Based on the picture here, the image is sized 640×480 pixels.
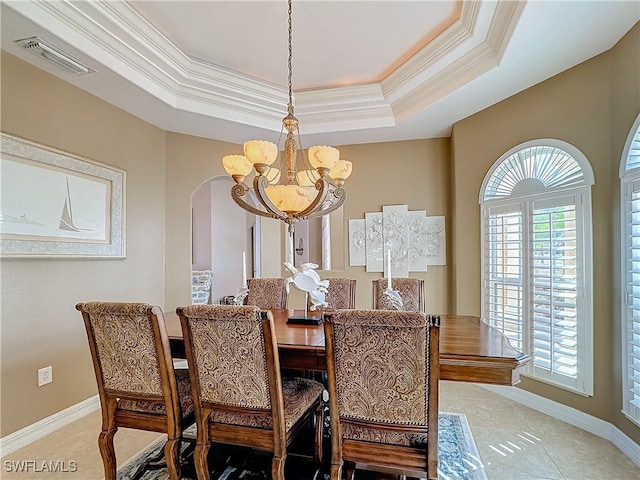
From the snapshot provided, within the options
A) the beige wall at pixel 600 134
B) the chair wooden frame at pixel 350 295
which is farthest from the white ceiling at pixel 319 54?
the chair wooden frame at pixel 350 295

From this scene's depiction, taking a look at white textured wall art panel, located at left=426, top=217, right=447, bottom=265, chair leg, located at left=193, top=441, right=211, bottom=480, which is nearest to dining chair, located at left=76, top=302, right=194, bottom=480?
chair leg, located at left=193, top=441, right=211, bottom=480

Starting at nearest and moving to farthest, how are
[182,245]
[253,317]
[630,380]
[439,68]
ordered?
1. [253,317]
2. [630,380]
3. [439,68]
4. [182,245]

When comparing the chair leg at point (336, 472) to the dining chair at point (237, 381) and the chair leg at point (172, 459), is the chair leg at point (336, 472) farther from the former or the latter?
the chair leg at point (172, 459)

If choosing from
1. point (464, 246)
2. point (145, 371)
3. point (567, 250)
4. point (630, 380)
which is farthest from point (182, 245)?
point (630, 380)

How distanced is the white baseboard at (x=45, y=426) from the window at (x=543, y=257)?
3.75 meters

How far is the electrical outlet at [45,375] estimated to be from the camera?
265cm

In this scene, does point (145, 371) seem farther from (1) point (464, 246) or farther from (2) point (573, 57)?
(2) point (573, 57)

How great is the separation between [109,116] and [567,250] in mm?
4121

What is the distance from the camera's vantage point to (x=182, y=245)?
4.14m

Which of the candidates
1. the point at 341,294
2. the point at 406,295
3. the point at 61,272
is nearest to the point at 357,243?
the point at 341,294

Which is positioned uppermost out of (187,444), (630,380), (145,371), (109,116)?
(109,116)

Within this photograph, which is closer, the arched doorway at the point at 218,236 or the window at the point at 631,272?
the window at the point at 631,272

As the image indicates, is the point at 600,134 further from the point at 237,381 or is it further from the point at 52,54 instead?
the point at 52,54

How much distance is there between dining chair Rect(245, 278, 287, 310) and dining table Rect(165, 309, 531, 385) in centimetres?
83
